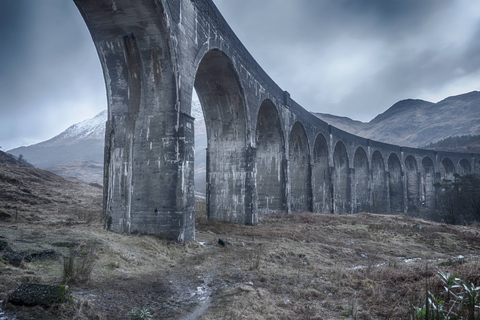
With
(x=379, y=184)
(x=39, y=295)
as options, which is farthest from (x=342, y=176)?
(x=39, y=295)

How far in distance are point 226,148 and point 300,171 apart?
951 centimetres

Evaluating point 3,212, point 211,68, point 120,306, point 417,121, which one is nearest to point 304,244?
point 120,306

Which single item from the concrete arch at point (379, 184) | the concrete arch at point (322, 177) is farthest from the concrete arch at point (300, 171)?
the concrete arch at point (379, 184)

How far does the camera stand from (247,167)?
12.5 metres

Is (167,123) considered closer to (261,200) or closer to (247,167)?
(247,167)

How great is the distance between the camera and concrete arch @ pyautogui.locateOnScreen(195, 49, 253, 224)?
40.1ft

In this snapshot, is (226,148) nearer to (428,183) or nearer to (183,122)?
(183,122)

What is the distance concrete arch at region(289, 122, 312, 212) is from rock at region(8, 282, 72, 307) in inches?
728

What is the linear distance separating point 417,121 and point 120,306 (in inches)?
3792

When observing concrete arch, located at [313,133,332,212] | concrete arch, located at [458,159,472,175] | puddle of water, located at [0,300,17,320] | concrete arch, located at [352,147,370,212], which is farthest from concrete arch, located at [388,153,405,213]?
puddle of water, located at [0,300,17,320]

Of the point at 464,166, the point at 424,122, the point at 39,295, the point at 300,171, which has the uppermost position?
the point at 424,122

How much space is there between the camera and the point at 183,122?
25.3ft

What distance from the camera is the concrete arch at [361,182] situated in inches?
1155

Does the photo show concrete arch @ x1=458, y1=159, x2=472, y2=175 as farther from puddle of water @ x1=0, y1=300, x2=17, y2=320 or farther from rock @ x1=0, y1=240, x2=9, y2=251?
puddle of water @ x1=0, y1=300, x2=17, y2=320
